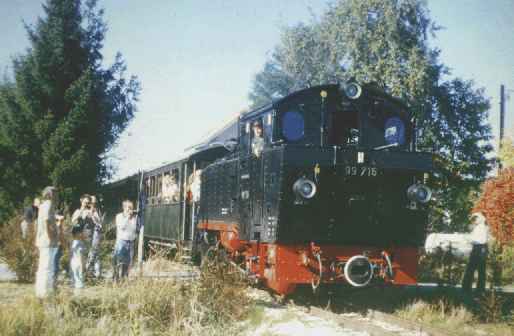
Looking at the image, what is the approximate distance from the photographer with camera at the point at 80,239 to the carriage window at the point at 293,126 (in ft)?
14.5

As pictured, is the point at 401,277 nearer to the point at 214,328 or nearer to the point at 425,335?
the point at 425,335

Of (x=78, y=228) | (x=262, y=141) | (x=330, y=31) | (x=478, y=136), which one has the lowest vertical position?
(x=78, y=228)

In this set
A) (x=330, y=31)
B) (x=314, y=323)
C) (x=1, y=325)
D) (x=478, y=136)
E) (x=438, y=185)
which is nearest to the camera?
(x=1, y=325)

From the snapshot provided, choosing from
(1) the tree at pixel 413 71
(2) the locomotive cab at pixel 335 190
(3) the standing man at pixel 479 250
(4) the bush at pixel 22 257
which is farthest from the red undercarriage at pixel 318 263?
(1) the tree at pixel 413 71

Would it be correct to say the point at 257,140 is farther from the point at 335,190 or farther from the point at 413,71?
the point at 413,71

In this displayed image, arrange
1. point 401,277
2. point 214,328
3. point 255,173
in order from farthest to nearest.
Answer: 1. point 255,173
2. point 401,277
3. point 214,328

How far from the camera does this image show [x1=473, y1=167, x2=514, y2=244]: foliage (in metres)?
12.1

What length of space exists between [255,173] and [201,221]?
4.03m

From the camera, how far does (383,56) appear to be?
27.3 m

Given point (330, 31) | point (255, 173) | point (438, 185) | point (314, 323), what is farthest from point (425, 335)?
point (330, 31)

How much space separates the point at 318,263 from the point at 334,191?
3.86 ft

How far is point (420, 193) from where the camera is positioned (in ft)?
27.6

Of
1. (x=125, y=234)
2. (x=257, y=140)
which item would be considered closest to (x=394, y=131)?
(x=257, y=140)

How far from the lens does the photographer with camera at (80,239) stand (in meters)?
9.25
